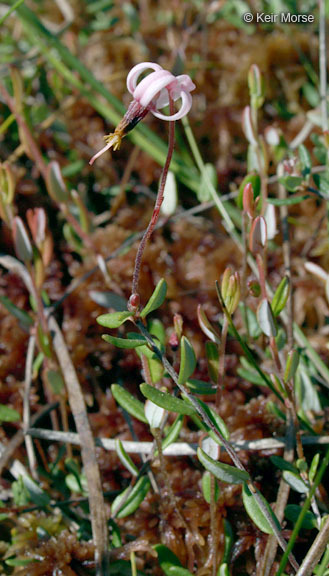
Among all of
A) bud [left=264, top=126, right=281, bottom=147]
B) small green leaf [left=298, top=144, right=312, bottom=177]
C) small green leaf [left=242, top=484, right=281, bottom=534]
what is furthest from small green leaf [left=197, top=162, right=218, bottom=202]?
small green leaf [left=242, top=484, right=281, bottom=534]

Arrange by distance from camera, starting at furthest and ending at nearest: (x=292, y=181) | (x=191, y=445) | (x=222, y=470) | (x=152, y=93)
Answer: (x=292, y=181) < (x=191, y=445) < (x=222, y=470) < (x=152, y=93)

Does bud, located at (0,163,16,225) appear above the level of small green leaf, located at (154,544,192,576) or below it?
above

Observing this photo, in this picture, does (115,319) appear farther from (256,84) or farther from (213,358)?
(256,84)

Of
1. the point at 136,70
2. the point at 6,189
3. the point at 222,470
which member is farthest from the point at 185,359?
the point at 6,189

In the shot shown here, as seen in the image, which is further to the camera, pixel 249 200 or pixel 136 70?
pixel 249 200

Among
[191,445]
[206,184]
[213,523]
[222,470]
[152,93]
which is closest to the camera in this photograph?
[152,93]

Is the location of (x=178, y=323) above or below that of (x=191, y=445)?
above

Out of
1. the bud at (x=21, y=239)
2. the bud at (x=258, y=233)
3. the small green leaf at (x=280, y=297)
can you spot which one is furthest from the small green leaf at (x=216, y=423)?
the bud at (x=21, y=239)

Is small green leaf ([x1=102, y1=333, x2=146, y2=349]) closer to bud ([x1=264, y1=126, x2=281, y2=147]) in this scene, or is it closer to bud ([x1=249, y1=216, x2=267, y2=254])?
bud ([x1=249, y1=216, x2=267, y2=254])

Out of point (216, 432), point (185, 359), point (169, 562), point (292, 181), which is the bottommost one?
point (169, 562)
